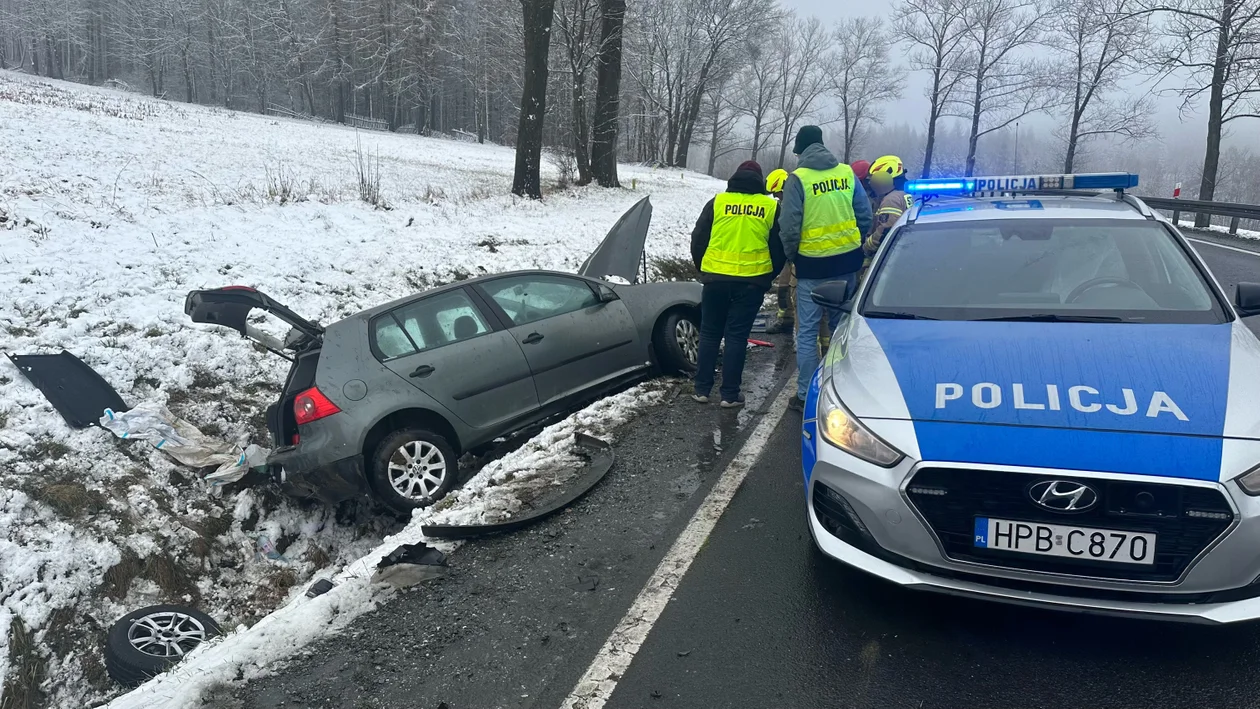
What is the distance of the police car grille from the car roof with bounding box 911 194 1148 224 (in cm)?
235

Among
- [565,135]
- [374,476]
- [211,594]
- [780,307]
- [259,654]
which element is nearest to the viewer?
[259,654]

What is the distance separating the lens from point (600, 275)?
833 centimetres

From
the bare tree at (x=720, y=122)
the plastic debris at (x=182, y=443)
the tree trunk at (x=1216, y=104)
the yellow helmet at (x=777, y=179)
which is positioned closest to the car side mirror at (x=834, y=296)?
the plastic debris at (x=182, y=443)

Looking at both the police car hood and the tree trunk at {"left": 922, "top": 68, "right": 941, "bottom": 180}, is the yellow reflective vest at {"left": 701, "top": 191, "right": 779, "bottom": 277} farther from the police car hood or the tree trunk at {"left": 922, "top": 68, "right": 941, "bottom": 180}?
the tree trunk at {"left": 922, "top": 68, "right": 941, "bottom": 180}

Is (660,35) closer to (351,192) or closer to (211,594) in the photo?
(351,192)

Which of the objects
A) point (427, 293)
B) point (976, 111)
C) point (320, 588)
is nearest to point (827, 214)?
point (427, 293)

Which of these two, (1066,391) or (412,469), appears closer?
(1066,391)

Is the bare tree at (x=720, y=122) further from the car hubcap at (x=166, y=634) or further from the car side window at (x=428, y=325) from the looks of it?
the car hubcap at (x=166, y=634)

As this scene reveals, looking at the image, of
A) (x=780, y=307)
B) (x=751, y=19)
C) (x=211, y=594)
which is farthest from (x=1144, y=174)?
(x=211, y=594)

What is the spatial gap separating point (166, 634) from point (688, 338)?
4.75 metres

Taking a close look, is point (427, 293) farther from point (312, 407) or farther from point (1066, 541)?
point (1066, 541)

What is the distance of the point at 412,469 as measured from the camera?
5.34m

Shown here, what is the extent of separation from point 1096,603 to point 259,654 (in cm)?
317

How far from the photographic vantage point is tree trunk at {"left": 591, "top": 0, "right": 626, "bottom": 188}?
63.9 ft
